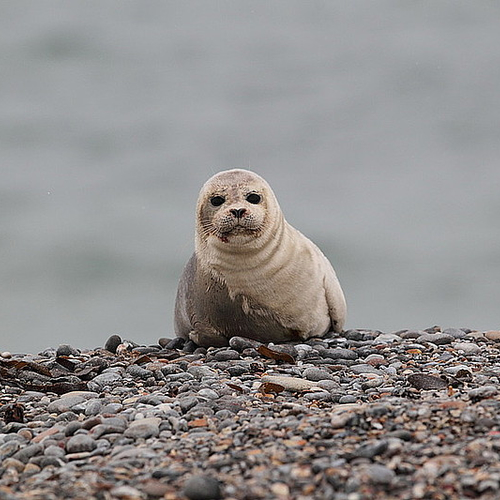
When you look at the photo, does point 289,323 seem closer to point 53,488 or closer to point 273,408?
point 273,408

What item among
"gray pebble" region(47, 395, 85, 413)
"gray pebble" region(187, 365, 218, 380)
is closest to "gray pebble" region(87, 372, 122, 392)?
"gray pebble" region(47, 395, 85, 413)

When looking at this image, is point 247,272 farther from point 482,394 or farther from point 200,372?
point 482,394

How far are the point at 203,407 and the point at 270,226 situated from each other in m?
3.41

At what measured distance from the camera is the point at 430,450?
3.71 m

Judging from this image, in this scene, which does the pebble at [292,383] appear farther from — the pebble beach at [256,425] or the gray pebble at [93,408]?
the gray pebble at [93,408]

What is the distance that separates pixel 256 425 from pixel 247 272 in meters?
4.04

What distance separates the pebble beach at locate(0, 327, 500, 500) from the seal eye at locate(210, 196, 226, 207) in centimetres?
130

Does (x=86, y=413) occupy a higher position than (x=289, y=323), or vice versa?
(x=289, y=323)

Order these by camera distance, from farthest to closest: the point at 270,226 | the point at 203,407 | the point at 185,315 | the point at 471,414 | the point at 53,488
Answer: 1. the point at 185,315
2. the point at 270,226
3. the point at 203,407
4. the point at 471,414
5. the point at 53,488

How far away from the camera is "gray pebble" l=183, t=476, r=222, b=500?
3.31 meters

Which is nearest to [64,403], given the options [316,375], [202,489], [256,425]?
[316,375]

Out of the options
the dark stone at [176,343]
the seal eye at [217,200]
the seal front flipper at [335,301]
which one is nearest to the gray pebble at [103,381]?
the seal eye at [217,200]

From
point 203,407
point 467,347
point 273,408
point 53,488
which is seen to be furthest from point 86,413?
point 467,347

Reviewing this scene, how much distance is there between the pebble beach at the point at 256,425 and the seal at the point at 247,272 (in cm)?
37
